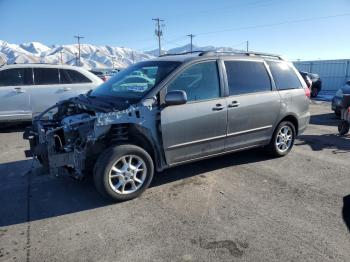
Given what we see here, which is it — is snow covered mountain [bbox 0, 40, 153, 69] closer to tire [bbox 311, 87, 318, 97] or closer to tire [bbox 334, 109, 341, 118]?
tire [bbox 311, 87, 318, 97]

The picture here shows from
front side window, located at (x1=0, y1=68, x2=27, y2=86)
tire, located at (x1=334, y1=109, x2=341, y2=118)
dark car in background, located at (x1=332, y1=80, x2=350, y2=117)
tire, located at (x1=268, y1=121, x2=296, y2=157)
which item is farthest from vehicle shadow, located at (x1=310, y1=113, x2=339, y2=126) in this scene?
front side window, located at (x1=0, y1=68, x2=27, y2=86)

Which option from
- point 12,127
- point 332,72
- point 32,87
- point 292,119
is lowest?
point 12,127

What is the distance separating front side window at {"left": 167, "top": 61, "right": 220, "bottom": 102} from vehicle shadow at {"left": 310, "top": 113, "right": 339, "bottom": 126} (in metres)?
6.28

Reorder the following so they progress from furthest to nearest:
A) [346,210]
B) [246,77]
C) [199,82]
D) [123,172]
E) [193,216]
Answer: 1. [246,77]
2. [199,82]
3. [123,172]
4. [346,210]
5. [193,216]

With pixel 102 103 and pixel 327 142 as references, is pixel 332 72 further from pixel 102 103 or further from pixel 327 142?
pixel 102 103

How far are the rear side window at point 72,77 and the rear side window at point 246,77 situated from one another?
5.01 metres

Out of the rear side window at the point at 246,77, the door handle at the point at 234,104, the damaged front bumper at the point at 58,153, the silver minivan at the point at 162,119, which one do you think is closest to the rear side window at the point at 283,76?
the silver minivan at the point at 162,119

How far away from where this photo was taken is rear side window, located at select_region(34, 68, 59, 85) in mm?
8727

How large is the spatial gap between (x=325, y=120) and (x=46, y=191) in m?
9.05

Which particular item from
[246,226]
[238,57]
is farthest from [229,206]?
[238,57]

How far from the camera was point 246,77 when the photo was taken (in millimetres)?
5480

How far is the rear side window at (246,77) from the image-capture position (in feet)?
17.2

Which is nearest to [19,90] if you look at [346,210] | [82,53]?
[346,210]

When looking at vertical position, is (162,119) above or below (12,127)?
above
